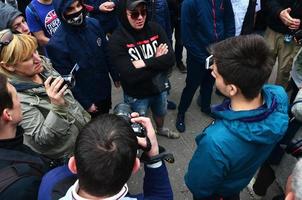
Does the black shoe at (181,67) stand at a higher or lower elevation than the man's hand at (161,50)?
lower

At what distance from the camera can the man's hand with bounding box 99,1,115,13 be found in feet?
12.7

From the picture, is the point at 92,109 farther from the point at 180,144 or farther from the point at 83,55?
the point at 180,144

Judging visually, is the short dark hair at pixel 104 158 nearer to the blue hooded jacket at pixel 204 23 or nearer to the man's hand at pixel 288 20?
the blue hooded jacket at pixel 204 23

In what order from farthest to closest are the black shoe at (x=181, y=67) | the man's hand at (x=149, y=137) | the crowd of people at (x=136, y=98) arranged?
1. the black shoe at (x=181, y=67)
2. the man's hand at (x=149, y=137)
3. the crowd of people at (x=136, y=98)

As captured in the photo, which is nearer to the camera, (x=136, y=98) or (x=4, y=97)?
(x=4, y=97)

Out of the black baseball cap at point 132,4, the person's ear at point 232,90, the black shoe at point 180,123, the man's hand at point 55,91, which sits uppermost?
the black baseball cap at point 132,4

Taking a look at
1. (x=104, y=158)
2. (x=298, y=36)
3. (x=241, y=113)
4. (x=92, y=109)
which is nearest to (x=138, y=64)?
(x=92, y=109)

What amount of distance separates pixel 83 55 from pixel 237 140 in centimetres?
165

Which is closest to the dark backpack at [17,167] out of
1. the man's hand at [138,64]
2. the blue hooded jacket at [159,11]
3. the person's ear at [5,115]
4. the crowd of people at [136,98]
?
the crowd of people at [136,98]

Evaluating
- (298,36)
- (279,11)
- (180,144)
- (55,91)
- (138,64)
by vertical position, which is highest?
(55,91)

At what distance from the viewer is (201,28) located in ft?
11.0

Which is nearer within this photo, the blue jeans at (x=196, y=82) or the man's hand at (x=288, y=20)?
the man's hand at (x=288, y=20)

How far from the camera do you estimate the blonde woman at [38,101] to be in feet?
7.18

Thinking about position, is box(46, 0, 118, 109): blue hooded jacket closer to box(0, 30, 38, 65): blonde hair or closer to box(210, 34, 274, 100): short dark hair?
box(0, 30, 38, 65): blonde hair
